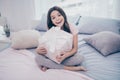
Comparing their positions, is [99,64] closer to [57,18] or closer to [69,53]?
[69,53]

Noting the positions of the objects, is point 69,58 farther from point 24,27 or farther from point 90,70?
point 24,27

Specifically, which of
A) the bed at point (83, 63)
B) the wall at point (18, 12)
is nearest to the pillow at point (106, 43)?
the bed at point (83, 63)

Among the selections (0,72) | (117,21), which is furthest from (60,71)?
(117,21)

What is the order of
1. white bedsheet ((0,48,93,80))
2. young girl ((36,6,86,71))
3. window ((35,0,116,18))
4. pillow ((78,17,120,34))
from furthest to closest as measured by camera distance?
1. window ((35,0,116,18))
2. pillow ((78,17,120,34))
3. young girl ((36,6,86,71))
4. white bedsheet ((0,48,93,80))

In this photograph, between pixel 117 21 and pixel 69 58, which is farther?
pixel 117 21

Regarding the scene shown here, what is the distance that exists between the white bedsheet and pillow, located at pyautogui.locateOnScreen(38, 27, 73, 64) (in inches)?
5.2

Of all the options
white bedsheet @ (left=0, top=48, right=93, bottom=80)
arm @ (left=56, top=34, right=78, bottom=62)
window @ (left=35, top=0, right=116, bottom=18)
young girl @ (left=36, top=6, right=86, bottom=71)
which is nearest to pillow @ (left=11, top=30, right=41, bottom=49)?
white bedsheet @ (left=0, top=48, right=93, bottom=80)

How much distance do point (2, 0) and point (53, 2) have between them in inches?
31.8

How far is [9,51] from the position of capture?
186cm

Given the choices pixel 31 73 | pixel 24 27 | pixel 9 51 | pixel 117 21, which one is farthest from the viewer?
A: pixel 24 27

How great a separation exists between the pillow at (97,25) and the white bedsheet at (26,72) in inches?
32.8

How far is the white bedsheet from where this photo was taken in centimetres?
131

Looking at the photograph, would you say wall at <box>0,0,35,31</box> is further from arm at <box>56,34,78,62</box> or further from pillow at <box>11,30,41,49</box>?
arm at <box>56,34,78,62</box>

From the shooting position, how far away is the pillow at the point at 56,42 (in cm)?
142
